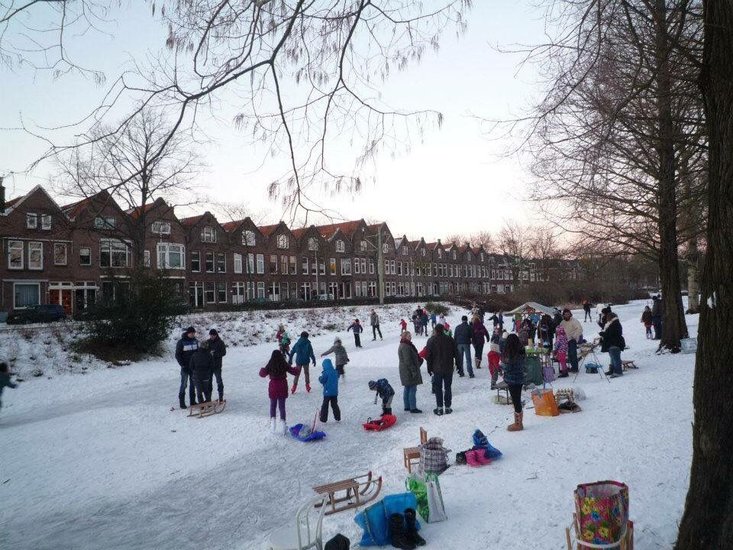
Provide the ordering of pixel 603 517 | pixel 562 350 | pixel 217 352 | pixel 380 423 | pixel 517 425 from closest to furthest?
pixel 603 517, pixel 517 425, pixel 380 423, pixel 217 352, pixel 562 350

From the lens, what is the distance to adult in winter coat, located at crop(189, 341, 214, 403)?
1073 centimetres

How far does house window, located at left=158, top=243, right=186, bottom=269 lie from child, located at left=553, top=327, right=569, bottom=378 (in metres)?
35.9

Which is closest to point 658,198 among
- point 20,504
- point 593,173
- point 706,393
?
point 593,173

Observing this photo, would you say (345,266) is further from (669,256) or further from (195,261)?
(669,256)

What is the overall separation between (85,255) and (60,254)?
176 cm

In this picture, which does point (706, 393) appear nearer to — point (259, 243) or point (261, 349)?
point (261, 349)

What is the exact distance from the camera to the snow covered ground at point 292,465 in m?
5.10

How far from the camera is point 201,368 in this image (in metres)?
10.8

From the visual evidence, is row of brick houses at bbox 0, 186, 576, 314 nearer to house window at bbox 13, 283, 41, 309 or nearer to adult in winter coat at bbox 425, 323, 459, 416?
house window at bbox 13, 283, 41, 309

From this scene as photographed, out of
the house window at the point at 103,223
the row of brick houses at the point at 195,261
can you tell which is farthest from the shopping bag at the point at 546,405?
the house window at the point at 103,223

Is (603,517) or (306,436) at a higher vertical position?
(603,517)

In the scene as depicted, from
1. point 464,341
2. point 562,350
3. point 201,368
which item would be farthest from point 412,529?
point 464,341

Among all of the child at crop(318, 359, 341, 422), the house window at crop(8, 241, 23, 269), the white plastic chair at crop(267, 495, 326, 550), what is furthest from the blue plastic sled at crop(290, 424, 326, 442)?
the house window at crop(8, 241, 23, 269)

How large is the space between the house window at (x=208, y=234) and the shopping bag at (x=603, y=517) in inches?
1752
